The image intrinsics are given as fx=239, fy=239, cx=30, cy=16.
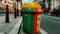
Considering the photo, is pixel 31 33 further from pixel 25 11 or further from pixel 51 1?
pixel 51 1

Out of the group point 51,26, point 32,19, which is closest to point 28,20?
point 32,19

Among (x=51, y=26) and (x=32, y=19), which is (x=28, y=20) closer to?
(x=32, y=19)

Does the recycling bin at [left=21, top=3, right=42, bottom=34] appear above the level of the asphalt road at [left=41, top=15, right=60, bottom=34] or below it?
above

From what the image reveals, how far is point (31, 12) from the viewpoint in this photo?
32.5ft

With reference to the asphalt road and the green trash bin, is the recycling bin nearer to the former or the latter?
the green trash bin

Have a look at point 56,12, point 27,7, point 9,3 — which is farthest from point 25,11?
point 56,12

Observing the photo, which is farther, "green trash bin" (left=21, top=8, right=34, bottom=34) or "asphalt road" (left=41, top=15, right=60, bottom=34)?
"asphalt road" (left=41, top=15, right=60, bottom=34)

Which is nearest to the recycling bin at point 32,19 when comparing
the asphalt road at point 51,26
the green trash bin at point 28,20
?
the green trash bin at point 28,20

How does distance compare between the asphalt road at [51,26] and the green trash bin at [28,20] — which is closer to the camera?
the green trash bin at [28,20]

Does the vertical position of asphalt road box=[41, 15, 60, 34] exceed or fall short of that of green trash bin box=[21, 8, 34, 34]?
it falls short

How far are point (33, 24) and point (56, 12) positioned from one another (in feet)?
105

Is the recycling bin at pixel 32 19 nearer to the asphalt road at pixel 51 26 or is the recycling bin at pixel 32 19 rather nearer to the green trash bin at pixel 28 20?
the green trash bin at pixel 28 20

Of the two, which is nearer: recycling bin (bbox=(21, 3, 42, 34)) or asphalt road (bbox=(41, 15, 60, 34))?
recycling bin (bbox=(21, 3, 42, 34))

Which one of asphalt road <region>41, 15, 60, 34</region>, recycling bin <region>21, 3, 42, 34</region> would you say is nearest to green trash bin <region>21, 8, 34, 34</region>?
recycling bin <region>21, 3, 42, 34</region>
